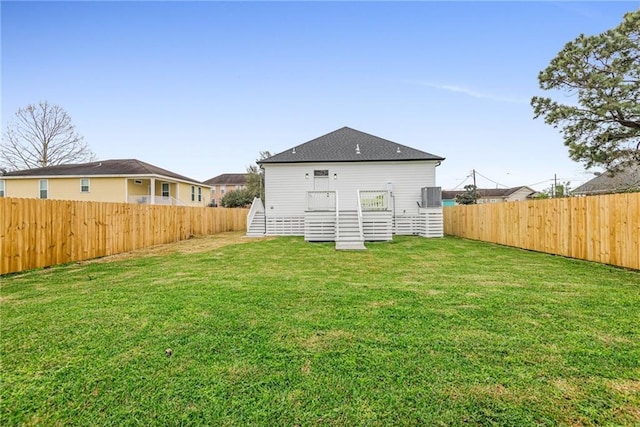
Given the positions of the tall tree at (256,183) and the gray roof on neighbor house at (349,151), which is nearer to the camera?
the gray roof on neighbor house at (349,151)

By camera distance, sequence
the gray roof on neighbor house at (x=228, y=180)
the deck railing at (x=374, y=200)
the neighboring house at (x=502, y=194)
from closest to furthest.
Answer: the deck railing at (x=374, y=200) < the gray roof on neighbor house at (x=228, y=180) < the neighboring house at (x=502, y=194)

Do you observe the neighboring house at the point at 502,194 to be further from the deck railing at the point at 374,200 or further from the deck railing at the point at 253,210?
the deck railing at the point at 253,210

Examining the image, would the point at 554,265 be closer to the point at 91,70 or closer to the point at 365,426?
the point at 365,426

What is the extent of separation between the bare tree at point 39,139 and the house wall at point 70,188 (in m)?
5.82

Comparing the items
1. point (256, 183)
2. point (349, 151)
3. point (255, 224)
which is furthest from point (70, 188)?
point (349, 151)

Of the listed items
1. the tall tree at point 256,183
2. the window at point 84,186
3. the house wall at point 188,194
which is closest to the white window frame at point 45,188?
the window at point 84,186

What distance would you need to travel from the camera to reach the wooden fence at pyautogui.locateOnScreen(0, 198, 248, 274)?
668cm

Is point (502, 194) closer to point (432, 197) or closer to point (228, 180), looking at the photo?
point (432, 197)

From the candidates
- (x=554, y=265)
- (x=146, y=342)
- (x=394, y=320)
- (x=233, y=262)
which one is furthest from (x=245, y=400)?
(x=554, y=265)

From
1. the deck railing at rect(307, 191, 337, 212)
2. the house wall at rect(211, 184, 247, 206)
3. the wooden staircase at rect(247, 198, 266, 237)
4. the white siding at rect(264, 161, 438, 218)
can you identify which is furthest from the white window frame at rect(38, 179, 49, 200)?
the house wall at rect(211, 184, 247, 206)

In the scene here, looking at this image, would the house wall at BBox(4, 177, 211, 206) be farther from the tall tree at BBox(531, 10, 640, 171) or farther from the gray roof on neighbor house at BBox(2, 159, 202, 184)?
the tall tree at BBox(531, 10, 640, 171)

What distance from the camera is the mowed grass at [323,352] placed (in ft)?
6.77

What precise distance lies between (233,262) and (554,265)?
8152mm

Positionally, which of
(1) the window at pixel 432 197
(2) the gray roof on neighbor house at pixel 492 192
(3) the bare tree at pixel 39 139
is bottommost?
(1) the window at pixel 432 197
